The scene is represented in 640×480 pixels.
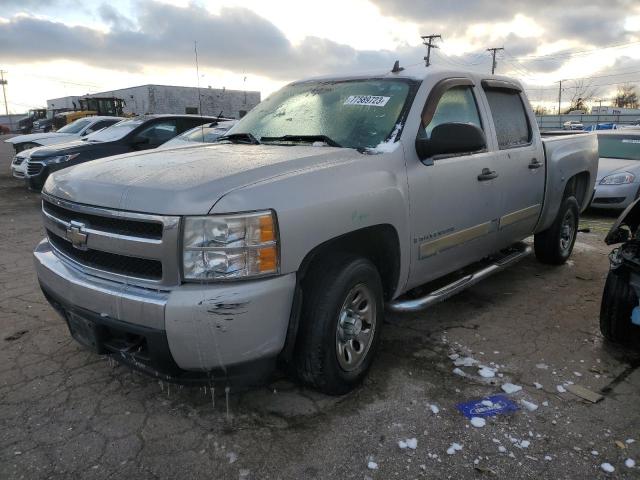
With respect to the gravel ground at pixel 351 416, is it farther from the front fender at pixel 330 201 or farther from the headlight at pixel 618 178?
the headlight at pixel 618 178

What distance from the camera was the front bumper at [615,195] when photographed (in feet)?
28.8

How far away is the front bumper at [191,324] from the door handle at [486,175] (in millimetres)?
1999

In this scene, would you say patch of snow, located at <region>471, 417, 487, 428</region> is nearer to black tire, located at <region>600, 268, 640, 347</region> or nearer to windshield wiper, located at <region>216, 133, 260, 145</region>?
black tire, located at <region>600, 268, 640, 347</region>

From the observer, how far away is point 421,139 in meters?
3.22

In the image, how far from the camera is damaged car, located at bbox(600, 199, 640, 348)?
136 inches

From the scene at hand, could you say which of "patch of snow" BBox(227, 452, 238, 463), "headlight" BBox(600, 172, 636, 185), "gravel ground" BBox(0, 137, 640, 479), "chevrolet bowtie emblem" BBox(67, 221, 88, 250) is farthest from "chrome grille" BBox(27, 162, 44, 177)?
"headlight" BBox(600, 172, 636, 185)

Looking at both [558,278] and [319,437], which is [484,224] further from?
[319,437]

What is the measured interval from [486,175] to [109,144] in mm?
7608

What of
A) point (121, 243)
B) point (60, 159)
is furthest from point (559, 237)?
point (60, 159)

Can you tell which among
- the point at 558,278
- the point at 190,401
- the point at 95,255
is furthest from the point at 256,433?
the point at 558,278

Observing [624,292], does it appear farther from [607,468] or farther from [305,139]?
[305,139]

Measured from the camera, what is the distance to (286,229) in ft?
7.71

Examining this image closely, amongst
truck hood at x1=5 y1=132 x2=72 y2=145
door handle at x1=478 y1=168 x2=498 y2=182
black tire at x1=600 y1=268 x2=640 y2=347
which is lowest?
black tire at x1=600 y1=268 x2=640 y2=347

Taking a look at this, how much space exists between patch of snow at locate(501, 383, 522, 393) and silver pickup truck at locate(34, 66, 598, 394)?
0.68 metres
